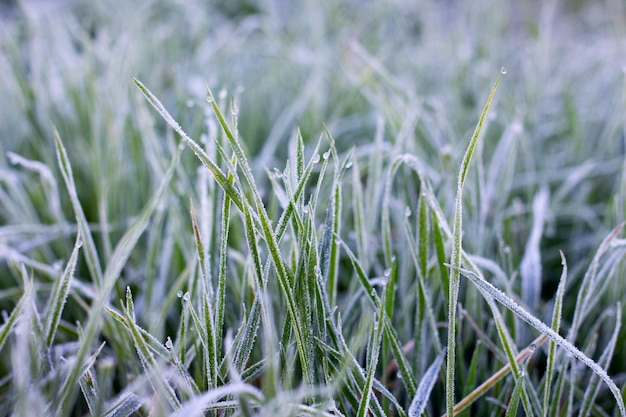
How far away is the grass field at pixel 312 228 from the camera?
1.46 ft

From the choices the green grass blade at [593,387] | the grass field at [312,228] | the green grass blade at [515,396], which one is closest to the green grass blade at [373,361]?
the grass field at [312,228]

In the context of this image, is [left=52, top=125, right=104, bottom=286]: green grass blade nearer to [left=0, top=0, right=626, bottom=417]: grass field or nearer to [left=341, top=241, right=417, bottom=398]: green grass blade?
[left=0, top=0, right=626, bottom=417]: grass field

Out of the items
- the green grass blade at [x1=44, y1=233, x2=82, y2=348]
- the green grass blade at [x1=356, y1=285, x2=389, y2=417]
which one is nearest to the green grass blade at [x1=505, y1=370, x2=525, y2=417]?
the green grass blade at [x1=356, y1=285, x2=389, y2=417]

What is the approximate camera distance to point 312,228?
1.45 feet

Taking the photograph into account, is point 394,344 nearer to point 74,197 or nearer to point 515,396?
point 515,396

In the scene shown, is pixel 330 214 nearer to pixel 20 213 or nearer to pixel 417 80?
pixel 20 213

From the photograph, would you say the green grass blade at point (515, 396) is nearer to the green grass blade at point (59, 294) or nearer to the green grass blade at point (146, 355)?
the green grass blade at point (146, 355)

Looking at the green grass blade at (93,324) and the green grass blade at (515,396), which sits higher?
the green grass blade at (93,324)

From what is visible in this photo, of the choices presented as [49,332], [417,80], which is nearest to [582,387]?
[49,332]

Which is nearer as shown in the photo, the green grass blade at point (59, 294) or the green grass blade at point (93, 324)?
the green grass blade at point (93, 324)

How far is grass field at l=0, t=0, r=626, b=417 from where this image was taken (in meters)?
0.44

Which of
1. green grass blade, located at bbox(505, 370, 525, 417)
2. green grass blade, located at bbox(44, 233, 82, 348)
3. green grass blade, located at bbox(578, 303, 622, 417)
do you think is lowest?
green grass blade, located at bbox(578, 303, 622, 417)

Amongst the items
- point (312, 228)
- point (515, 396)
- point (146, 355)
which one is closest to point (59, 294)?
point (146, 355)

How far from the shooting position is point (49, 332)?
494 millimetres
